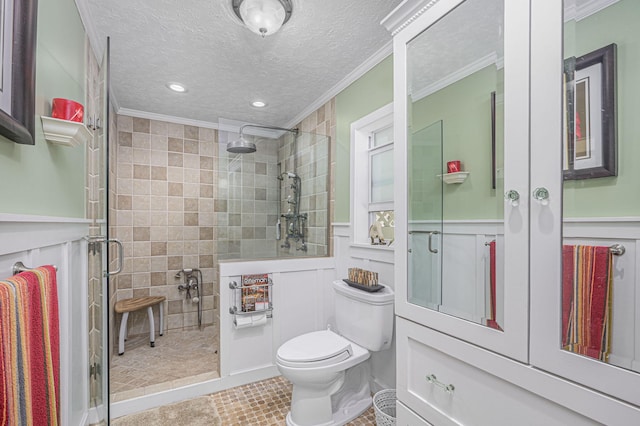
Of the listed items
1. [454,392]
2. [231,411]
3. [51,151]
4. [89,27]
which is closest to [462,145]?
[454,392]

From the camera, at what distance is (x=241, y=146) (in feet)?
8.39

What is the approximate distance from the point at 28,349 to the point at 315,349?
138 centimetres

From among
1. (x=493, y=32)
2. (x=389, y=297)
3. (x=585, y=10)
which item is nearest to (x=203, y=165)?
(x=389, y=297)

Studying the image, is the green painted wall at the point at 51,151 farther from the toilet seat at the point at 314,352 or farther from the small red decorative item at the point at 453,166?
the small red decorative item at the point at 453,166

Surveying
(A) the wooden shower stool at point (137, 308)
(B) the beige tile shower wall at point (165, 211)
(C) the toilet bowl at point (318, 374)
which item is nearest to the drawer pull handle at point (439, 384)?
(C) the toilet bowl at point (318, 374)

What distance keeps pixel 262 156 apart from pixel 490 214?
214 cm

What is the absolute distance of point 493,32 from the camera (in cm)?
96

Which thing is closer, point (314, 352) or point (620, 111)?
point (620, 111)

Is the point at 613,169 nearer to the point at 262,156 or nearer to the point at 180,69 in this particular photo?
the point at 262,156

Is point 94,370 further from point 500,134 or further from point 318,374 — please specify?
point 500,134

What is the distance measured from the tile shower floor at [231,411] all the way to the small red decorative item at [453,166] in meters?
A: 1.64

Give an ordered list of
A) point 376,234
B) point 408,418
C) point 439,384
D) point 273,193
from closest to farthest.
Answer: point 439,384
point 408,418
point 376,234
point 273,193

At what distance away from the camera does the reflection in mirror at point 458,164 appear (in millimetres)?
955

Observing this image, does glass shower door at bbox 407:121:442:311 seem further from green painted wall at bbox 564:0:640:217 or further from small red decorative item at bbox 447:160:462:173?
green painted wall at bbox 564:0:640:217
